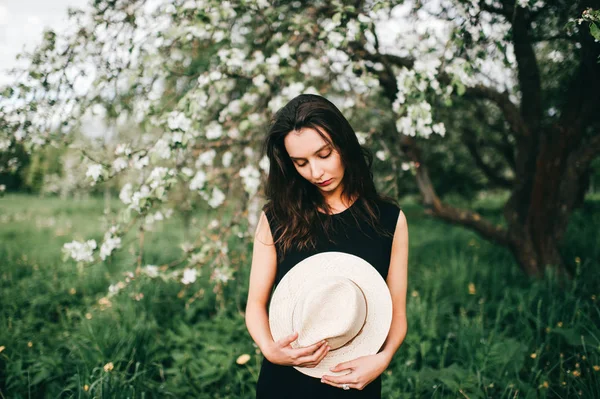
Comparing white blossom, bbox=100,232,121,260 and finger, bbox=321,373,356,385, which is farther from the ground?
white blossom, bbox=100,232,121,260

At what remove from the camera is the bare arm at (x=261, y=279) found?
1.54 meters

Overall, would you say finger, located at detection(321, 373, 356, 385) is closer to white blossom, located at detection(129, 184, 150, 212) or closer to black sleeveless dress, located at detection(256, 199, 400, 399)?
black sleeveless dress, located at detection(256, 199, 400, 399)

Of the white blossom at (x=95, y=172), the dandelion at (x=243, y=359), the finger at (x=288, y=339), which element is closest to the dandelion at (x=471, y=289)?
the dandelion at (x=243, y=359)

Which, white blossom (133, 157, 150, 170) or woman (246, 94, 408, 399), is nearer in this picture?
woman (246, 94, 408, 399)

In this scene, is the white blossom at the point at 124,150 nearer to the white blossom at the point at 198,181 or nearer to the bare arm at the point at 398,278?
the white blossom at the point at 198,181

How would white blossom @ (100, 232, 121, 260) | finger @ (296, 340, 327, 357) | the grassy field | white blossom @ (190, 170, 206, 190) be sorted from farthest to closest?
white blossom @ (190, 170, 206, 190) < white blossom @ (100, 232, 121, 260) < the grassy field < finger @ (296, 340, 327, 357)

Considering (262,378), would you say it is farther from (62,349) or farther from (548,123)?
(548,123)

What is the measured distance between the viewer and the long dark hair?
1.51 m

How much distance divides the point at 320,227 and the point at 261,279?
12.3 inches

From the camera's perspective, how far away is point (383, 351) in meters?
1.47

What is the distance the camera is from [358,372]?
138 centimetres

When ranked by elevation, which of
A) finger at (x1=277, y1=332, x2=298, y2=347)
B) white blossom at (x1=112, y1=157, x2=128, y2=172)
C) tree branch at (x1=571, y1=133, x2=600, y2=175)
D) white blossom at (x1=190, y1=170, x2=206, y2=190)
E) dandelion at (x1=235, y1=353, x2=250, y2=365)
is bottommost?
dandelion at (x1=235, y1=353, x2=250, y2=365)

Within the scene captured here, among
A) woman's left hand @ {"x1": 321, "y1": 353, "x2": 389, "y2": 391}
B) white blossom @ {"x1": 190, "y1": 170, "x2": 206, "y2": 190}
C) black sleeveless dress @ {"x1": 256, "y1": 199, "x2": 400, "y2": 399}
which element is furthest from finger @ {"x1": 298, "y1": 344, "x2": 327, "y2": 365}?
white blossom @ {"x1": 190, "y1": 170, "x2": 206, "y2": 190}

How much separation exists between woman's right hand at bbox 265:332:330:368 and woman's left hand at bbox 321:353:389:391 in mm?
83
